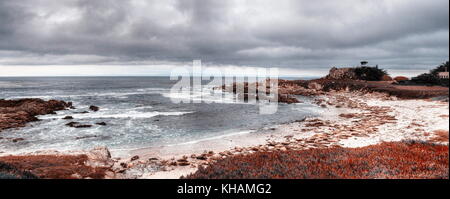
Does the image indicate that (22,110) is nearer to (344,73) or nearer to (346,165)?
(346,165)

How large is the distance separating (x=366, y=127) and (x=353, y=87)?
148ft

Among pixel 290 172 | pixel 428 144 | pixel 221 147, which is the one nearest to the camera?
pixel 290 172

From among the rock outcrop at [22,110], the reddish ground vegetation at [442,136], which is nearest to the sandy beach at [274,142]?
the reddish ground vegetation at [442,136]

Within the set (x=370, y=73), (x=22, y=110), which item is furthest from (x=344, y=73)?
(x=22, y=110)

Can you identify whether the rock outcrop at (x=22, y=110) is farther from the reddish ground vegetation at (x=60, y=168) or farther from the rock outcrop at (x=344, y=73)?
the rock outcrop at (x=344, y=73)

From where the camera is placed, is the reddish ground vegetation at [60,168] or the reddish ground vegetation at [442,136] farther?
the reddish ground vegetation at [60,168]

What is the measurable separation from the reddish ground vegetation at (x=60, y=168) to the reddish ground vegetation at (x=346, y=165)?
16.3 ft

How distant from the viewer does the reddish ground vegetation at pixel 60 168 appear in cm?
868

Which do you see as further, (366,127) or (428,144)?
(366,127)

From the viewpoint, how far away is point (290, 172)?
720 centimetres

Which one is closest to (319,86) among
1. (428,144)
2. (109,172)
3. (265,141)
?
(265,141)

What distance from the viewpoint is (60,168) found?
938 cm
